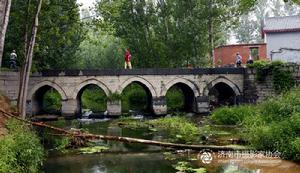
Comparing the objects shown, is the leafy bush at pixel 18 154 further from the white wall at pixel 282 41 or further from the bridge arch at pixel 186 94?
the white wall at pixel 282 41

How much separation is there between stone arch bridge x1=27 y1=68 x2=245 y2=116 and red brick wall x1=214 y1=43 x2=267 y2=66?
649cm

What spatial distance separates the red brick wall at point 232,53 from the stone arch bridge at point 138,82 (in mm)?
6493

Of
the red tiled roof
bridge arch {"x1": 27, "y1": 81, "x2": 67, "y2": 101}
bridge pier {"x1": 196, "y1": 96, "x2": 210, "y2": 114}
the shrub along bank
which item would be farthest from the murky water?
the red tiled roof

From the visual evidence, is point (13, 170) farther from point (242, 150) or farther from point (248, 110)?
point (248, 110)

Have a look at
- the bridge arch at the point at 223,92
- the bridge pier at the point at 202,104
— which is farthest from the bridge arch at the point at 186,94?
the bridge arch at the point at 223,92

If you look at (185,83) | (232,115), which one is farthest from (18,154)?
(185,83)

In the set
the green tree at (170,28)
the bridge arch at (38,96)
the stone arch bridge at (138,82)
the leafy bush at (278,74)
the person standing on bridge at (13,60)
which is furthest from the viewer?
the green tree at (170,28)

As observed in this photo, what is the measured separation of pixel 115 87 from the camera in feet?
96.7

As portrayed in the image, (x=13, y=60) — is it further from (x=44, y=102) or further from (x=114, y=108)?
(x=44, y=102)

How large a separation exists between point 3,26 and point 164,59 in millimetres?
23501

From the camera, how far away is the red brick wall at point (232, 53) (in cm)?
3597

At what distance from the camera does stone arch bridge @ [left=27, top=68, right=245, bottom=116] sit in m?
29.2

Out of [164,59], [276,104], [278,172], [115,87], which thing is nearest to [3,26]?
[278,172]

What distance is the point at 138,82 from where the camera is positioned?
29953 millimetres
